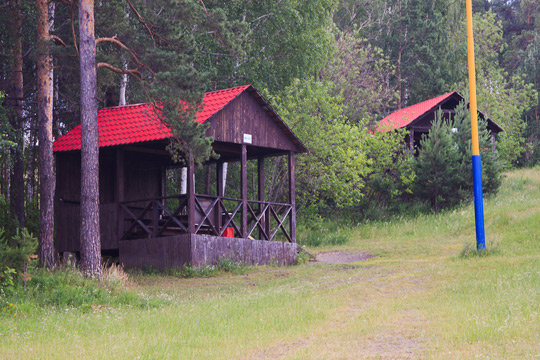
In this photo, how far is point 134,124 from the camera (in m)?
20.1

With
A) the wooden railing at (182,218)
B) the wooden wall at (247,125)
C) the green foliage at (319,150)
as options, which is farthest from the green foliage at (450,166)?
the wooden railing at (182,218)

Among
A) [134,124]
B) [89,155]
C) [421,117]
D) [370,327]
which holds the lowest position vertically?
[370,327]

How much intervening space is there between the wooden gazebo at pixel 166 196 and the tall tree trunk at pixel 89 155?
92.4 inches

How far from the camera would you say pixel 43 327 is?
35.6ft

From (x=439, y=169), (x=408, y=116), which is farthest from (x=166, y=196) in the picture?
(x=408, y=116)

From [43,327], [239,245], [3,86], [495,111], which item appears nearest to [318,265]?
[239,245]

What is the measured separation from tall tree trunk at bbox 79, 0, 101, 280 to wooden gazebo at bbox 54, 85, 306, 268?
7.70ft

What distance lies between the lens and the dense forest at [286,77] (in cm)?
1786

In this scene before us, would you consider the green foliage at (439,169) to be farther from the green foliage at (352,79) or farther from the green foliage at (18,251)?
the green foliage at (18,251)

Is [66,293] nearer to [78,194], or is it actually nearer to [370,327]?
[370,327]

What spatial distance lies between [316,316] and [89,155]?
726cm

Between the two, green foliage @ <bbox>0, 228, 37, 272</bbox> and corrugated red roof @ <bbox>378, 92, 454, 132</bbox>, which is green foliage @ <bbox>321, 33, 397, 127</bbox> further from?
green foliage @ <bbox>0, 228, 37, 272</bbox>

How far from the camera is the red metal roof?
747 inches

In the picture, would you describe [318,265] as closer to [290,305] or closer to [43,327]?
[290,305]
